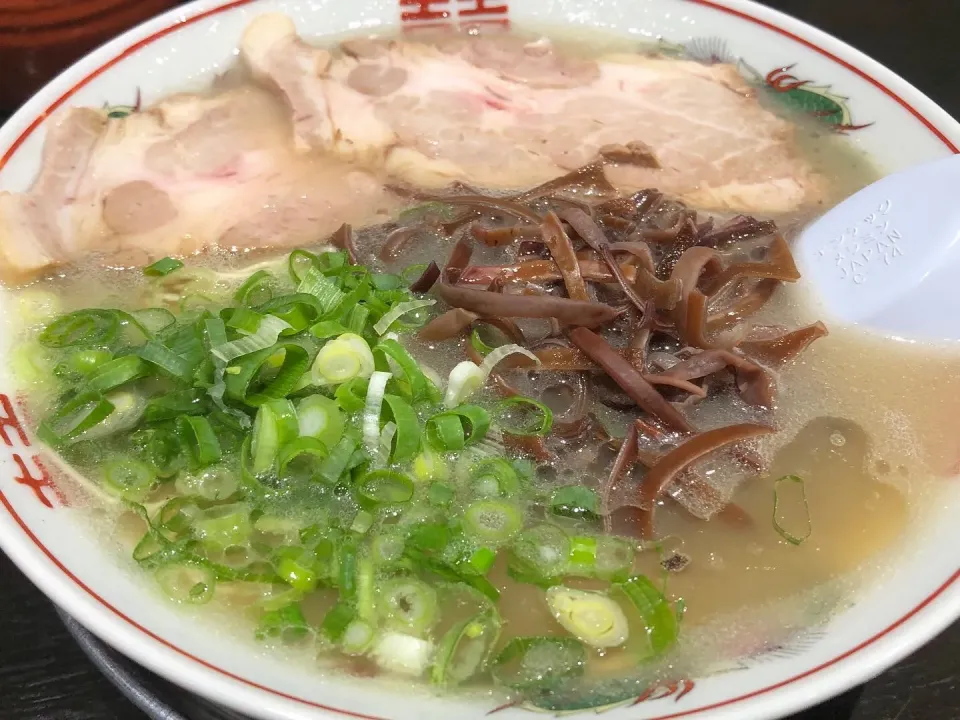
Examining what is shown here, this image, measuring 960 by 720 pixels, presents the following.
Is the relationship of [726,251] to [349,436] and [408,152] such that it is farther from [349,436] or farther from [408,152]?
[349,436]

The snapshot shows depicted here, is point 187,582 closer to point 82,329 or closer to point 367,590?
point 367,590

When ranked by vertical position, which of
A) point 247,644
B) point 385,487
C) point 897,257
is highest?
point 897,257

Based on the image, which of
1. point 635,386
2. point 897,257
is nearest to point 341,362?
point 635,386

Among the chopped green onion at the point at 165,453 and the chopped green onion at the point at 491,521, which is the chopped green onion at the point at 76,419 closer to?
the chopped green onion at the point at 165,453

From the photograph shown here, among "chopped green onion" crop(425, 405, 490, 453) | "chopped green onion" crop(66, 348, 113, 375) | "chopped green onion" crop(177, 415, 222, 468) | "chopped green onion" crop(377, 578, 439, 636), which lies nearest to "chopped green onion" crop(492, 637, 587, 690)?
"chopped green onion" crop(377, 578, 439, 636)

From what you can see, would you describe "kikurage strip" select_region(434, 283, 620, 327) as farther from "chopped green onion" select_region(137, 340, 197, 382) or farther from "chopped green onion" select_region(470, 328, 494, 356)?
"chopped green onion" select_region(137, 340, 197, 382)

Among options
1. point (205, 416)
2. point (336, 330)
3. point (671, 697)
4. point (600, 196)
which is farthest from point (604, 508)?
point (600, 196)
